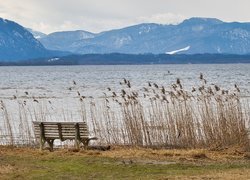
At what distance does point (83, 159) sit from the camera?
17.7 m

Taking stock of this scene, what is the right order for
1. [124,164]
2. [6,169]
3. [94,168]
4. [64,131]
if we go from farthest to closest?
[64,131] → [124,164] → [94,168] → [6,169]

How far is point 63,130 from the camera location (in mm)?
20391

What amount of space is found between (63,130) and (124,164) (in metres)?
4.14

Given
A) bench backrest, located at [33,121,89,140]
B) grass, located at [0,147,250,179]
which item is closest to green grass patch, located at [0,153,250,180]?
grass, located at [0,147,250,179]

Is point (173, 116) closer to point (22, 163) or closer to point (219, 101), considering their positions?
point (219, 101)

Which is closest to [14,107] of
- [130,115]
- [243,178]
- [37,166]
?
[130,115]

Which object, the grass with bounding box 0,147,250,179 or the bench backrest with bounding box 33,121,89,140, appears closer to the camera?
the grass with bounding box 0,147,250,179

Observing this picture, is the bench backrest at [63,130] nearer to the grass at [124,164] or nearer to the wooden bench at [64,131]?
the wooden bench at [64,131]

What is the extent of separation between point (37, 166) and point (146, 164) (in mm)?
2719

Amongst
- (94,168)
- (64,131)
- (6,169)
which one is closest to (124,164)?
(94,168)

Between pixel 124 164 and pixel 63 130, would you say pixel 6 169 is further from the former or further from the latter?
pixel 63 130

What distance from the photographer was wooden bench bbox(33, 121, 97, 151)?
66.1ft

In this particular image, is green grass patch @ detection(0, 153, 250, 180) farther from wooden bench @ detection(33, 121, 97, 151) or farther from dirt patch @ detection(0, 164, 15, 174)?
wooden bench @ detection(33, 121, 97, 151)

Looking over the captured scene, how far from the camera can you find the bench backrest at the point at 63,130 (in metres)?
20.1
